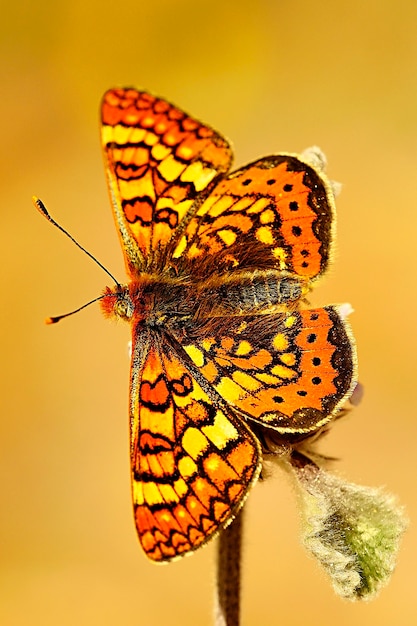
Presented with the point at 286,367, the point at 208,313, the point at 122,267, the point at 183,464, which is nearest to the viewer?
the point at 183,464

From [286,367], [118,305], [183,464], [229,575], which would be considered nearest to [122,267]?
[118,305]

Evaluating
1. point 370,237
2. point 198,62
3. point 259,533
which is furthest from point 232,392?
point 198,62

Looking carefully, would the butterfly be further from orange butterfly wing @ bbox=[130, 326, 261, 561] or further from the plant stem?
the plant stem

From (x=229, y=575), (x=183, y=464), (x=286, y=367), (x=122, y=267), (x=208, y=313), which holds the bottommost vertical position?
(x=229, y=575)

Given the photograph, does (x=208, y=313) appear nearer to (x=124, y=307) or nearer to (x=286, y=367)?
(x=124, y=307)

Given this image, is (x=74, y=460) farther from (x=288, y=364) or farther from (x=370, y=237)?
(x=288, y=364)

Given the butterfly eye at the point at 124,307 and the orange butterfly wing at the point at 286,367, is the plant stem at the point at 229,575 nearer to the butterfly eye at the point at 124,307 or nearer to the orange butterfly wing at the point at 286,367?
the orange butterfly wing at the point at 286,367
